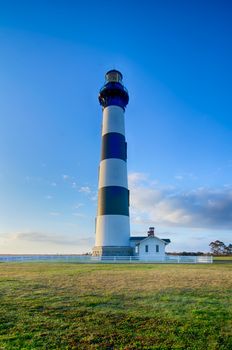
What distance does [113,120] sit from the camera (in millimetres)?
31562

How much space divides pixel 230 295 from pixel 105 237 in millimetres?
19921

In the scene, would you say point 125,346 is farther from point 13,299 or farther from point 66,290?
point 66,290

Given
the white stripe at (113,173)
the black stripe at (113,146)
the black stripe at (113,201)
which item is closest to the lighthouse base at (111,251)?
the black stripe at (113,201)

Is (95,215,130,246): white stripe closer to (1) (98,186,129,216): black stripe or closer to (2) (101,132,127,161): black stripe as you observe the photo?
(1) (98,186,129,216): black stripe

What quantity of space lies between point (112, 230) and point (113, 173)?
556 cm

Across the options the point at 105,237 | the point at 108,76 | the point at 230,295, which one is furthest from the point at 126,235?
the point at 230,295

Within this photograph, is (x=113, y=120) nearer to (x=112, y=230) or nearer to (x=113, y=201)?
(x=113, y=201)

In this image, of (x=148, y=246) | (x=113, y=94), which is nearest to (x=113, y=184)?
(x=148, y=246)

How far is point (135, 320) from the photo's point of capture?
22.2 feet

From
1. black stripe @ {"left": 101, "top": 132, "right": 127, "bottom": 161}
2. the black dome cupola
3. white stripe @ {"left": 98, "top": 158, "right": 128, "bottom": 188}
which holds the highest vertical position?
the black dome cupola

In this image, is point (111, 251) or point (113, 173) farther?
point (113, 173)

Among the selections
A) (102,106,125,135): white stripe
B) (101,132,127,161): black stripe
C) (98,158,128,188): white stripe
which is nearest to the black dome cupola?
(102,106,125,135): white stripe

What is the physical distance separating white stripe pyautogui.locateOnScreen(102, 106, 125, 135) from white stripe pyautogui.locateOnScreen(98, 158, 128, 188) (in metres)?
3.36

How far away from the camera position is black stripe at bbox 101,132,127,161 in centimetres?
3048
